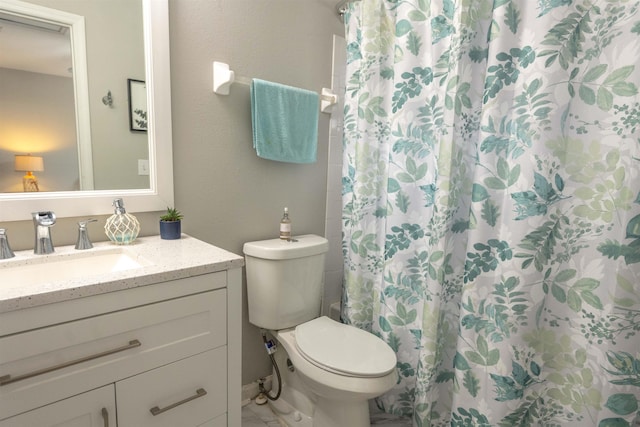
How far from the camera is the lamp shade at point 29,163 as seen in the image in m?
1.08

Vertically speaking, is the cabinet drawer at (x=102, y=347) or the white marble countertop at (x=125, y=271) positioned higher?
the white marble countertop at (x=125, y=271)

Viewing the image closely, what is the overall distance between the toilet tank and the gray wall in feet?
0.47

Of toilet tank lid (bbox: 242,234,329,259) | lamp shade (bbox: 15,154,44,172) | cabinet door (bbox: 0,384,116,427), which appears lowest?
cabinet door (bbox: 0,384,116,427)

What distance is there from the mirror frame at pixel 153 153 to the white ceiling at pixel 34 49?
0.82 feet

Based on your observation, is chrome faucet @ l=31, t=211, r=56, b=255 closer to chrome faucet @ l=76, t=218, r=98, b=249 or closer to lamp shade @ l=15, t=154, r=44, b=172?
chrome faucet @ l=76, t=218, r=98, b=249

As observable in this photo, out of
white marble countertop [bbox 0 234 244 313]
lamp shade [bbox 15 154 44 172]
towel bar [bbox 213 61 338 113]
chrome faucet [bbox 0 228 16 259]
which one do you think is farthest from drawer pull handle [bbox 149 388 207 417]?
towel bar [bbox 213 61 338 113]

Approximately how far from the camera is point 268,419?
1.59 metres

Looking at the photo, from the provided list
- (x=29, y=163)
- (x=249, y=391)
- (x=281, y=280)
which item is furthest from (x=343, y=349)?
(x=29, y=163)

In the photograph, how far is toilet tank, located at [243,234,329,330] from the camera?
4.75ft

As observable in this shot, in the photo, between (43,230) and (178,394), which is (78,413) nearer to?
(178,394)

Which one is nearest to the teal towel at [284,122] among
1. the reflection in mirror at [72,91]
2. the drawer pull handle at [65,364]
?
the reflection in mirror at [72,91]

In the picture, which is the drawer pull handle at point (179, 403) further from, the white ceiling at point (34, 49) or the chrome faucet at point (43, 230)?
the white ceiling at point (34, 49)

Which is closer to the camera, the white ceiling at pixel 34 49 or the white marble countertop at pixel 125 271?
the white marble countertop at pixel 125 271

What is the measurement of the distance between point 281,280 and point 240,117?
28.9 inches
